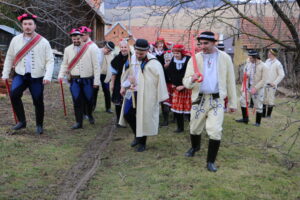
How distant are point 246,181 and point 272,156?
199 centimetres

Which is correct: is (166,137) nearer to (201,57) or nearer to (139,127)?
(139,127)

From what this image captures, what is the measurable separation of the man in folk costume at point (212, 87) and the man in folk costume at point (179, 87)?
7.79 feet

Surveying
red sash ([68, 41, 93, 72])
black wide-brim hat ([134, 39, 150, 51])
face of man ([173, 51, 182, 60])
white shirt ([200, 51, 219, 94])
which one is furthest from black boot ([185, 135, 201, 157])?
red sash ([68, 41, 93, 72])

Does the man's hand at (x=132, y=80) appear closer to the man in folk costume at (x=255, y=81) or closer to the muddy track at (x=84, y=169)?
the muddy track at (x=84, y=169)

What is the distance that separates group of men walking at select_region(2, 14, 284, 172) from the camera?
5.69 m

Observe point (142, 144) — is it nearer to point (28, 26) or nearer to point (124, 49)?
point (124, 49)

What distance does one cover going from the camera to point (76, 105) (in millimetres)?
8383

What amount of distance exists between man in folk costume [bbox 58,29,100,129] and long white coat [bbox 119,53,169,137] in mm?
2140

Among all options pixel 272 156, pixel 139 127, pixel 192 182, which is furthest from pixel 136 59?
pixel 272 156

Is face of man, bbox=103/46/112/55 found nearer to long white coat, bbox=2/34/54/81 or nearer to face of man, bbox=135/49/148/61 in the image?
long white coat, bbox=2/34/54/81

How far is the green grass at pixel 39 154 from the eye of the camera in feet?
16.0

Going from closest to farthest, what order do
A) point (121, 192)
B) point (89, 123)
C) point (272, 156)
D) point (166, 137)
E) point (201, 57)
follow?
point (121, 192) < point (201, 57) < point (272, 156) < point (166, 137) < point (89, 123)

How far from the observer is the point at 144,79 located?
6.66m

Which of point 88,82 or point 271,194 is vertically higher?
point 88,82
